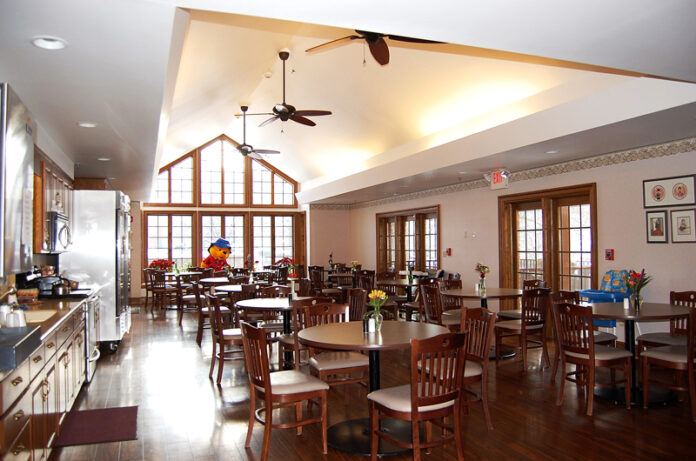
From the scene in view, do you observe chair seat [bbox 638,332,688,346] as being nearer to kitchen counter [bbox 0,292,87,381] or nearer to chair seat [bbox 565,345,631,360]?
chair seat [bbox 565,345,631,360]

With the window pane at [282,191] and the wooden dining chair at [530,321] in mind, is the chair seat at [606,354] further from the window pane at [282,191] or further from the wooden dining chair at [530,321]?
the window pane at [282,191]

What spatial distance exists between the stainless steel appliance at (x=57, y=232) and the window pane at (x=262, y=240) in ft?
30.9

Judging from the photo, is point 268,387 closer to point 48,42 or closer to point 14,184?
point 14,184

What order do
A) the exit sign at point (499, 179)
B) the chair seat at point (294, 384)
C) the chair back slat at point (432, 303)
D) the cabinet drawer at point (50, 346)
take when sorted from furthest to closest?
Answer: the exit sign at point (499, 179), the chair back slat at point (432, 303), the chair seat at point (294, 384), the cabinet drawer at point (50, 346)

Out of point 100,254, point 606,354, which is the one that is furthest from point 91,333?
point 606,354

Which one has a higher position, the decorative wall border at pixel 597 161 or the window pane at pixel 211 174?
the window pane at pixel 211 174

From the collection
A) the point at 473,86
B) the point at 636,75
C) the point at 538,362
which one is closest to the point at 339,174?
the point at 473,86

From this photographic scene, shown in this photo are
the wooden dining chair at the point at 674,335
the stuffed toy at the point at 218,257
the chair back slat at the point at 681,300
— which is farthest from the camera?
the stuffed toy at the point at 218,257

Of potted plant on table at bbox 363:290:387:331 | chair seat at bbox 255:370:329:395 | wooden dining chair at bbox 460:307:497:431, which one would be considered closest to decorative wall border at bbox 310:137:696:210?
wooden dining chair at bbox 460:307:497:431

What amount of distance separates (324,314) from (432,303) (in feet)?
7.12

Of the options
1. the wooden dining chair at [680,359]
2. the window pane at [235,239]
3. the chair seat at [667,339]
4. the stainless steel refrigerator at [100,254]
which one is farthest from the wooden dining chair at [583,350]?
the window pane at [235,239]

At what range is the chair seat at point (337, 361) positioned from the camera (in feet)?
13.6

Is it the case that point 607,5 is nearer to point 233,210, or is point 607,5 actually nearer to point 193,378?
point 193,378

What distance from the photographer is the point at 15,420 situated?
2.46 m
